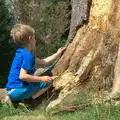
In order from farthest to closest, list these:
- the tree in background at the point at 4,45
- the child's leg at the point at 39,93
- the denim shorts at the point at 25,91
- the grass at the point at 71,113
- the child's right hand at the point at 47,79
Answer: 1. the tree in background at the point at 4,45
2. the child's leg at the point at 39,93
3. the denim shorts at the point at 25,91
4. the child's right hand at the point at 47,79
5. the grass at the point at 71,113

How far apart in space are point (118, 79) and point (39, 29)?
1114 centimetres

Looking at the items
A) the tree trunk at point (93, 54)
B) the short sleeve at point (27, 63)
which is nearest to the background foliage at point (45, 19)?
the tree trunk at point (93, 54)

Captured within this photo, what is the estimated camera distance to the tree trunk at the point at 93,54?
22.3 ft

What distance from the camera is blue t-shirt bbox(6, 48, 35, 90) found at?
6.75 metres

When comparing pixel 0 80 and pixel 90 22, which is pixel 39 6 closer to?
pixel 0 80

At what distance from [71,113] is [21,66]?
3.29 feet

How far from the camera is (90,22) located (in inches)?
280

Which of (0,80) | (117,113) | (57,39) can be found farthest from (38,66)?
(57,39)

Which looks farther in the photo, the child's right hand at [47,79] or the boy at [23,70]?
the boy at [23,70]

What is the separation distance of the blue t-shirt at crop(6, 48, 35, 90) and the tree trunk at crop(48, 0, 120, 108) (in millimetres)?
487

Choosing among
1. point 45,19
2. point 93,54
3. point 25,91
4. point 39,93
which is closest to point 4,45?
point 45,19

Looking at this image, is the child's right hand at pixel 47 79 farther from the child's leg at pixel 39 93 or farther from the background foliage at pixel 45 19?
the background foliage at pixel 45 19

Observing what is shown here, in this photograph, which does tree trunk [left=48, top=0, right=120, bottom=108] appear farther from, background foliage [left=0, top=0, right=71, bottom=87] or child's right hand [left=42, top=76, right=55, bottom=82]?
background foliage [left=0, top=0, right=71, bottom=87]

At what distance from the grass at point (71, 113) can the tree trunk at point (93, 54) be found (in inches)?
13.0
